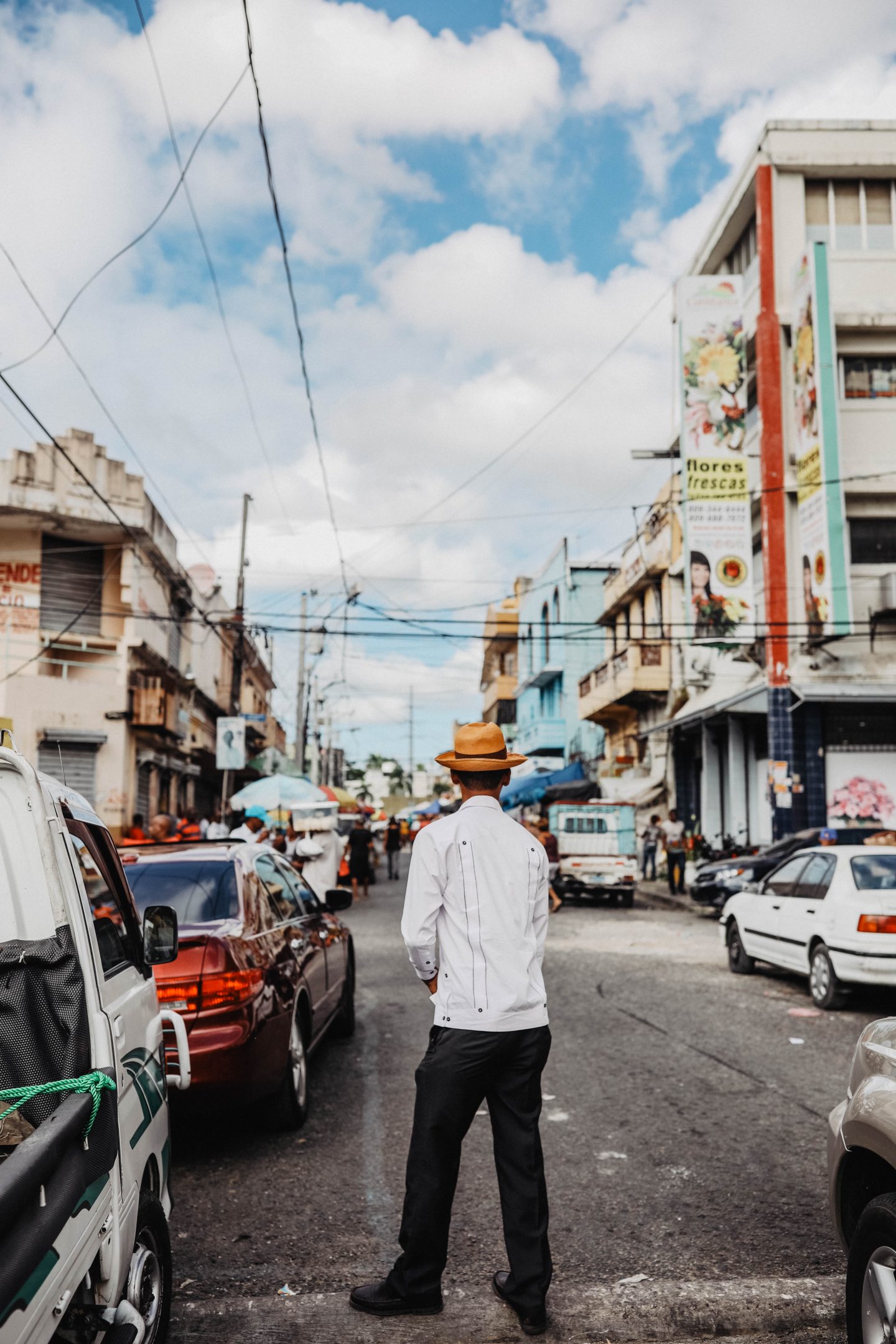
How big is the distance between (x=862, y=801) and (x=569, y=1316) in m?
22.9

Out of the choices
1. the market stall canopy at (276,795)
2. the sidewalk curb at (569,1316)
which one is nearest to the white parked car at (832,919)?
the sidewalk curb at (569,1316)

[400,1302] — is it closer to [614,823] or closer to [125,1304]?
[125,1304]

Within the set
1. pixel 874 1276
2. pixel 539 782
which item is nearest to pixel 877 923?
pixel 874 1276

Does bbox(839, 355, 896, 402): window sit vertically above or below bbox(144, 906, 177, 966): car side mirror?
above

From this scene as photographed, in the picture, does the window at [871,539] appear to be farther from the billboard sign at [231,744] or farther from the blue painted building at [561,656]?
the blue painted building at [561,656]

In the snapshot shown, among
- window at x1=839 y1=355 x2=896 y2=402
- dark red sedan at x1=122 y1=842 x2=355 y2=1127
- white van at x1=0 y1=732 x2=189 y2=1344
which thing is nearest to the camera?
white van at x1=0 y1=732 x2=189 y2=1344

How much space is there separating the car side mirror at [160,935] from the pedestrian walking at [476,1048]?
943 mm

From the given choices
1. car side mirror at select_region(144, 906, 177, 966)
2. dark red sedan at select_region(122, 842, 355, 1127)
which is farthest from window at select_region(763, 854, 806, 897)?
car side mirror at select_region(144, 906, 177, 966)

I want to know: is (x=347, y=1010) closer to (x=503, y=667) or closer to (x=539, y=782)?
(x=539, y=782)

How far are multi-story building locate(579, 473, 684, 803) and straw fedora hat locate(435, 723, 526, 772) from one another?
27.5 meters

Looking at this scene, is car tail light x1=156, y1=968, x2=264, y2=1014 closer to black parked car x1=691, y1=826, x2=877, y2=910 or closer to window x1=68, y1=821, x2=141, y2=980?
window x1=68, y1=821, x2=141, y2=980

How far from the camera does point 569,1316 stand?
3.97 meters

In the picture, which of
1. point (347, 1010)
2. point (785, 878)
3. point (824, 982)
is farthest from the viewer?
point (785, 878)

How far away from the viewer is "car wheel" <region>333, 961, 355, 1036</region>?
903cm
